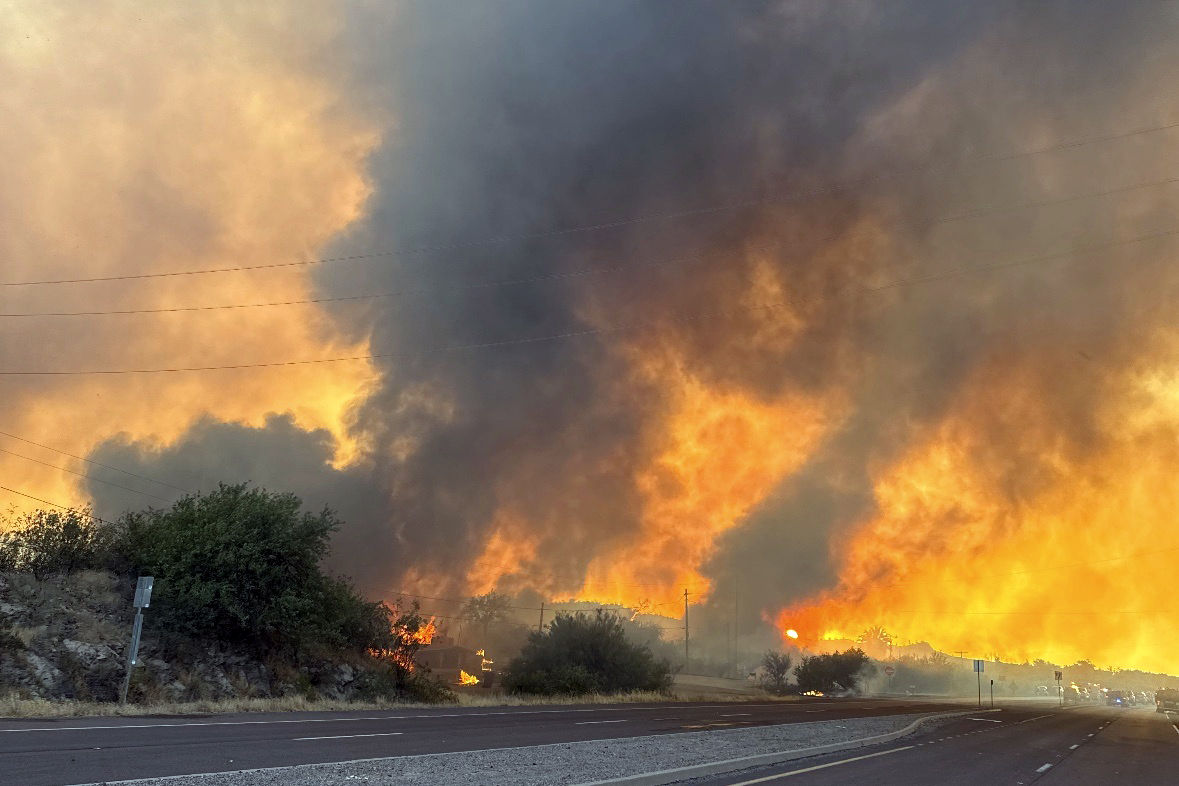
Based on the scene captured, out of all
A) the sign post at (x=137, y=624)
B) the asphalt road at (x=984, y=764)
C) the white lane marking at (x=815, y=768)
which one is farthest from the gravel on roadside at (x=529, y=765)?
the sign post at (x=137, y=624)

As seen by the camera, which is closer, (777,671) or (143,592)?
(143,592)

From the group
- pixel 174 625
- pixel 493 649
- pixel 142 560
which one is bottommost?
pixel 493 649

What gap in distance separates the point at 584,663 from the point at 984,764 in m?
34.9

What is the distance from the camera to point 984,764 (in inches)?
843

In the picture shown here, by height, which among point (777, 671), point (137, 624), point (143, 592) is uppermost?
point (143, 592)

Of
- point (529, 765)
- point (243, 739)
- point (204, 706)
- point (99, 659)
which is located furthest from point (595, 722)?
point (99, 659)

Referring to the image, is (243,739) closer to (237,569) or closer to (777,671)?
(237,569)

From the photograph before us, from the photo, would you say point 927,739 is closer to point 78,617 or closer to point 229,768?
point 229,768

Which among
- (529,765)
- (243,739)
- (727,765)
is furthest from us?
(243,739)

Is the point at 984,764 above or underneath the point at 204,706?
above

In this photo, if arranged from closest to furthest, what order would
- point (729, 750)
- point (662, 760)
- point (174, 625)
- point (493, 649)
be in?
point (662, 760) → point (729, 750) → point (174, 625) → point (493, 649)

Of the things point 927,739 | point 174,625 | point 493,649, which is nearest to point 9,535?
point 174,625

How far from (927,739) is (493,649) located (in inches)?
4425

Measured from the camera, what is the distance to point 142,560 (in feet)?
111
